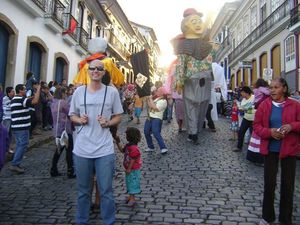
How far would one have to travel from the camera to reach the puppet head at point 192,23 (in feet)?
29.1

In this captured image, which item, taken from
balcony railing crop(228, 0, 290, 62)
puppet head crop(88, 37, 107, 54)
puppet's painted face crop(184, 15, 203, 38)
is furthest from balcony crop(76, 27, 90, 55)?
puppet head crop(88, 37, 107, 54)

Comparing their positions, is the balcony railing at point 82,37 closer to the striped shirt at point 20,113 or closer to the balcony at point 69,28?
the balcony at point 69,28

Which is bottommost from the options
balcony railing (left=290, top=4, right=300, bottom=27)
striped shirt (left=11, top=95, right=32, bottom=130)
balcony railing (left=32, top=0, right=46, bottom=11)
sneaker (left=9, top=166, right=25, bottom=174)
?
sneaker (left=9, top=166, right=25, bottom=174)

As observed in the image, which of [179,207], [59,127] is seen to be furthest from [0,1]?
[179,207]

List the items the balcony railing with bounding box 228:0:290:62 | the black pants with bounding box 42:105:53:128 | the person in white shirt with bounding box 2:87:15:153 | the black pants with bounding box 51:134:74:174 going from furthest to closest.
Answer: the balcony railing with bounding box 228:0:290:62, the black pants with bounding box 42:105:53:128, the person in white shirt with bounding box 2:87:15:153, the black pants with bounding box 51:134:74:174

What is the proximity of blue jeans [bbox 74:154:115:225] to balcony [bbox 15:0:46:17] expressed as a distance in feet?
34.9

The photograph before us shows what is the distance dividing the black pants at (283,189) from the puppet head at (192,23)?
225 inches

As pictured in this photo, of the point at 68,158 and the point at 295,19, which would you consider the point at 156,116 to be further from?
the point at 295,19

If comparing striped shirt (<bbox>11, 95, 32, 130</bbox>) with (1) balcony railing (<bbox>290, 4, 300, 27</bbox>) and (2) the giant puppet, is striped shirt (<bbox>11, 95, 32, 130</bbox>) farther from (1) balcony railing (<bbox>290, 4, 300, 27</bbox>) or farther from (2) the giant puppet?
(1) balcony railing (<bbox>290, 4, 300, 27</bbox>)

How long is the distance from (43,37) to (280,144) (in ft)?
43.6

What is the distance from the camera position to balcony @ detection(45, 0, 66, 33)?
14.8 meters

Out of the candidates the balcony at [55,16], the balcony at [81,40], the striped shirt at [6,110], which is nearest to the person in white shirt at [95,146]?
the striped shirt at [6,110]

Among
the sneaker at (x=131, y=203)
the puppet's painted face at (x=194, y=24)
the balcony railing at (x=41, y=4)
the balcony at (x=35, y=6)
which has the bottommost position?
the sneaker at (x=131, y=203)

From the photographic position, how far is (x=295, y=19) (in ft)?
58.9
